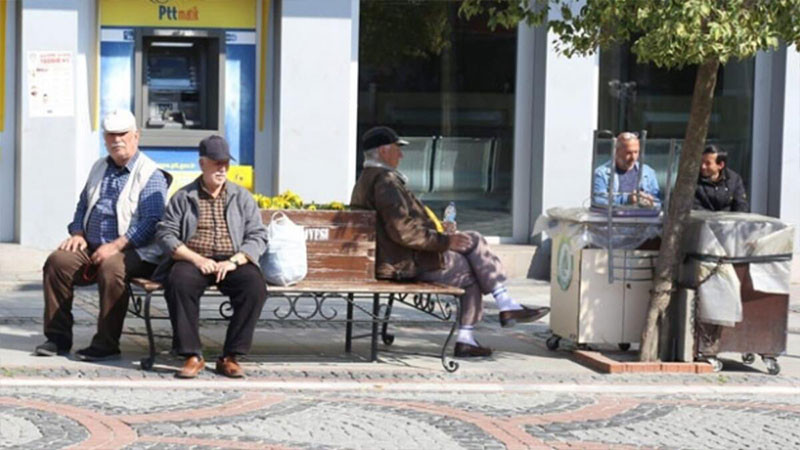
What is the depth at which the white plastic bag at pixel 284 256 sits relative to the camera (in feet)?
29.6

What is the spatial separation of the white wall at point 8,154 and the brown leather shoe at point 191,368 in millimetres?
5656

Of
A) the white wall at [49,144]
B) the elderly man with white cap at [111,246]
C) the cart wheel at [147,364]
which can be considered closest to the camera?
the cart wheel at [147,364]

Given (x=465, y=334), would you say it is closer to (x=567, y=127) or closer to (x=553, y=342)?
(x=553, y=342)

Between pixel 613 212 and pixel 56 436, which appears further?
pixel 613 212

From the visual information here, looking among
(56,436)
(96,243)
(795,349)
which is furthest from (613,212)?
(56,436)

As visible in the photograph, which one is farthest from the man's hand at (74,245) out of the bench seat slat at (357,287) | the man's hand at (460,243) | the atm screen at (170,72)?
the atm screen at (170,72)

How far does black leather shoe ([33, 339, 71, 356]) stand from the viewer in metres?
9.19

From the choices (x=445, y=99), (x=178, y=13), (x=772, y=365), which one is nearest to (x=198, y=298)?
(x=772, y=365)

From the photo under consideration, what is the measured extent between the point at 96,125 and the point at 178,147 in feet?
2.41

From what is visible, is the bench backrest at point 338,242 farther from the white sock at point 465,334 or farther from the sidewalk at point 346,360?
the white sock at point 465,334

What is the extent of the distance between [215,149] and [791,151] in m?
Answer: 7.17

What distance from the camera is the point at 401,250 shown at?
9.51 metres

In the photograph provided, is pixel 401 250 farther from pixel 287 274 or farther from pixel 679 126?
pixel 679 126

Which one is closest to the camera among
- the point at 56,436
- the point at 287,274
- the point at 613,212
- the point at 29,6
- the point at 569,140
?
the point at 56,436
